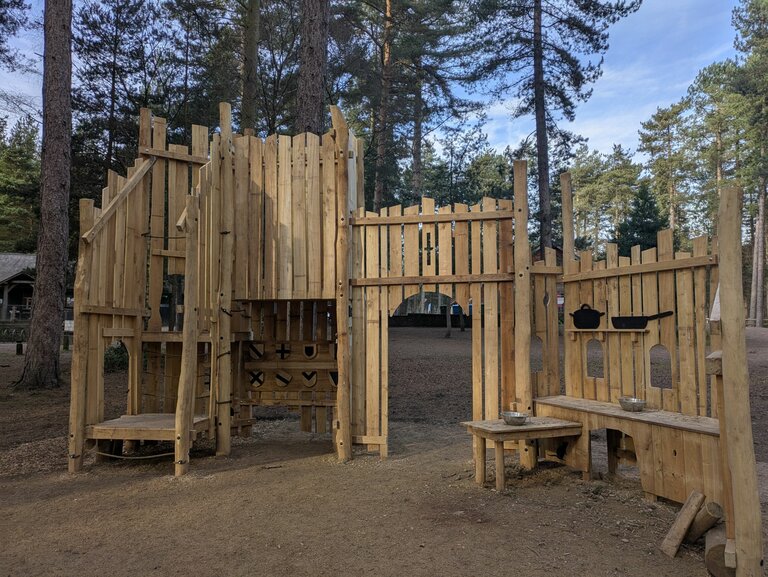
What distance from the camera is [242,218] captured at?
6.45 metres

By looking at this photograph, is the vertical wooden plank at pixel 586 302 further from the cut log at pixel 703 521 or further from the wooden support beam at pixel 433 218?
the cut log at pixel 703 521

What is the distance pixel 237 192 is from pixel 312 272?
1.36 m

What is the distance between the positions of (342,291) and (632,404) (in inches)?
126

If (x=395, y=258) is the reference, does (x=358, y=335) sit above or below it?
below

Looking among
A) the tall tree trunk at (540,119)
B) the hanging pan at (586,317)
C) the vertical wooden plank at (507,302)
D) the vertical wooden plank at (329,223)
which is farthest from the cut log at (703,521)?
the tall tree trunk at (540,119)

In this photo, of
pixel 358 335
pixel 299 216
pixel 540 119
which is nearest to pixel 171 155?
pixel 299 216

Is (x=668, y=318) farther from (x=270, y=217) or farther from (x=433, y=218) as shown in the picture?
(x=270, y=217)

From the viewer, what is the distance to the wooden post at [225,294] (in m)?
6.12

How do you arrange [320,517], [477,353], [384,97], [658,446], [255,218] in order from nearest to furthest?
1. [320,517]
2. [658,446]
3. [477,353]
4. [255,218]
5. [384,97]

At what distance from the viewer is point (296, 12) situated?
1764 centimetres

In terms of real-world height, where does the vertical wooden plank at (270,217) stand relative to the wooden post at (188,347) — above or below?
above

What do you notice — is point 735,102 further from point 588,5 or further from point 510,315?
point 510,315

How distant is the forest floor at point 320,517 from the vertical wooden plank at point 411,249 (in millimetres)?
1964

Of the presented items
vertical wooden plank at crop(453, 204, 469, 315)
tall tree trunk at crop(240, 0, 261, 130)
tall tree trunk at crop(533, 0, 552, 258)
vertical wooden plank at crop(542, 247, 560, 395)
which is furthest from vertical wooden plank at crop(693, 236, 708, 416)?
tall tree trunk at crop(533, 0, 552, 258)
